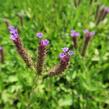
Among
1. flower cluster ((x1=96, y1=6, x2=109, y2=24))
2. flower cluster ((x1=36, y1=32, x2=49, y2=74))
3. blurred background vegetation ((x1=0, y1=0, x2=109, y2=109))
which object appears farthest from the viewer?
flower cluster ((x1=96, y1=6, x2=109, y2=24))

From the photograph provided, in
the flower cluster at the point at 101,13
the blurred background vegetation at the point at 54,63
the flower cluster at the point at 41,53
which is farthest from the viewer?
the flower cluster at the point at 101,13

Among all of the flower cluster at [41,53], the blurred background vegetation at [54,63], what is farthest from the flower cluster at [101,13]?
the flower cluster at [41,53]

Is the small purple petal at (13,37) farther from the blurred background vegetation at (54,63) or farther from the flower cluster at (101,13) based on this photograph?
the flower cluster at (101,13)

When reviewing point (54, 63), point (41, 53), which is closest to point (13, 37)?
point (41, 53)

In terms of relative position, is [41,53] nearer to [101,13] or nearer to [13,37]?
[13,37]

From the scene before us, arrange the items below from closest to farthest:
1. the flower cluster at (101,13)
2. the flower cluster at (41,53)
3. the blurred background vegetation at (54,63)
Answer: the flower cluster at (41,53)
the blurred background vegetation at (54,63)
the flower cluster at (101,13)

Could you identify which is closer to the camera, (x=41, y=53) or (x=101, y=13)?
(x=41, y=53)

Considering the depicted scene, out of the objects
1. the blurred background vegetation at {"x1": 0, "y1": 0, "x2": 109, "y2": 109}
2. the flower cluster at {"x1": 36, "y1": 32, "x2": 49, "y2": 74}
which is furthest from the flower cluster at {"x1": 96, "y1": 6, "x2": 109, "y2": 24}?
the flower cluster at {"x1": 36, "y1": 32, "x2": 49, "y2": 74}

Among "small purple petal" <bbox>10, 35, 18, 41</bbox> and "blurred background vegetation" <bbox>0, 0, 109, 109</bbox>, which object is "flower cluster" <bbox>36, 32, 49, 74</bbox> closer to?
"small purple petal" <bbox>10, 35, 18, 41</bbox>
